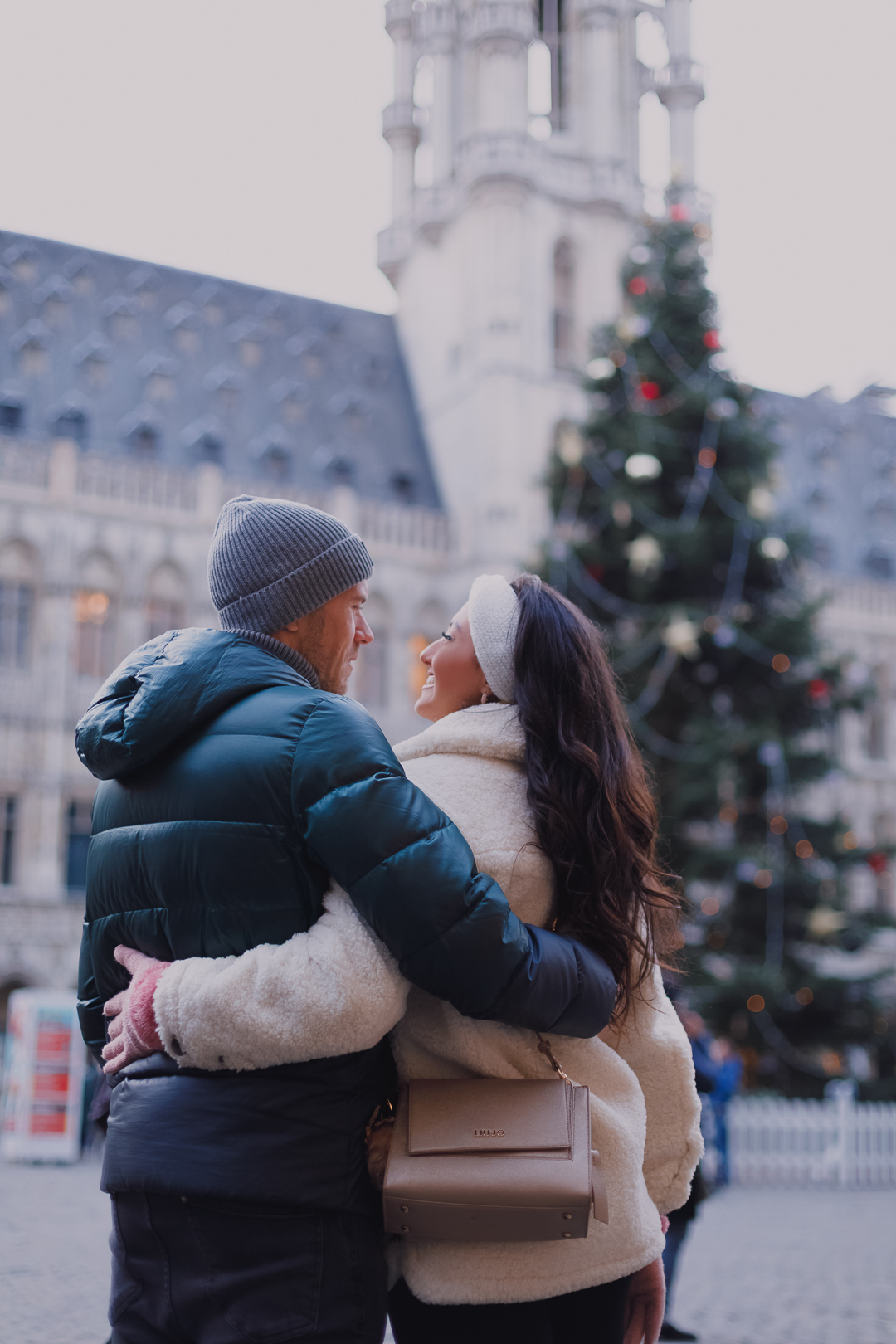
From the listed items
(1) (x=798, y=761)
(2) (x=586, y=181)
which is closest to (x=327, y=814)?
(1) (x=798, y=761)

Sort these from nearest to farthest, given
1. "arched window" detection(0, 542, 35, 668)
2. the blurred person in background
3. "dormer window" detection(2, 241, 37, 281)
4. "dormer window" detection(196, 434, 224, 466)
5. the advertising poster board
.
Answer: the blurred person in background → the advertising poster board → "arched window" detection(0, 542, 35, 668) → "dormer window" detection(196, 434, 224, 466) → "dormer window" detection(2, 241, 37, 281)

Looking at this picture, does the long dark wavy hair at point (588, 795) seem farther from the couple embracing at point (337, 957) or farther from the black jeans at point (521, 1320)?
the black jeans at point (521, 1320)

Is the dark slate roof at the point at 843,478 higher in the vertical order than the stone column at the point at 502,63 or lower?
lower

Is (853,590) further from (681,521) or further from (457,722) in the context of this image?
(457,722)

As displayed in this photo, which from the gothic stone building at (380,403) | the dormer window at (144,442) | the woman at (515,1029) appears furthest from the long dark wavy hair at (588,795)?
the dormer window at (144,442)

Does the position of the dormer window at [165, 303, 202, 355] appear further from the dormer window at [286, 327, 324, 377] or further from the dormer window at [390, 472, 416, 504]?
the dormer window at [390, 472, 416, 504]

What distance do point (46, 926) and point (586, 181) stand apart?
20027 millimetres

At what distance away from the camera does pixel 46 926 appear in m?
24.2

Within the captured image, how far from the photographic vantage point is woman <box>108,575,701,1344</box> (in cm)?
175

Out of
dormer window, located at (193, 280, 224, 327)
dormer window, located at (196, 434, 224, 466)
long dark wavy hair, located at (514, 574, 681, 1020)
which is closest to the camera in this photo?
long dark wavy hair, located at (514, 574, 681, 1020)

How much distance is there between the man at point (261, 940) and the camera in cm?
172

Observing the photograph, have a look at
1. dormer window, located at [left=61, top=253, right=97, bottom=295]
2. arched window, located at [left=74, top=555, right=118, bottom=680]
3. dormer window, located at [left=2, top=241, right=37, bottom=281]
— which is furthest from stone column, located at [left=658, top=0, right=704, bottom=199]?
arched window, located at [left=74, top=555, right=118, bottom=680]

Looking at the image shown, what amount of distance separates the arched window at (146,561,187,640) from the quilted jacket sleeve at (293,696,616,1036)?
84.9 feet

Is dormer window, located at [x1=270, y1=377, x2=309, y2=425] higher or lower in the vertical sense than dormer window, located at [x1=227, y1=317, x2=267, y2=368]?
lower
